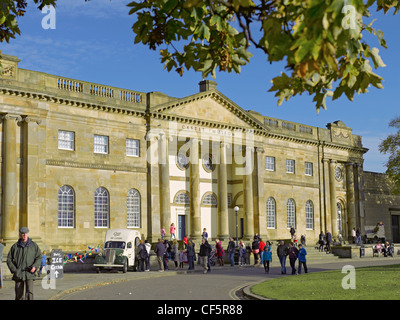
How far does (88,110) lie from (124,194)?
6334 millimetres

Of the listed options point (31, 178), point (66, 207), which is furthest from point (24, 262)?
point (66, 207)

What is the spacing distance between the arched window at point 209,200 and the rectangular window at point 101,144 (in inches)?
436

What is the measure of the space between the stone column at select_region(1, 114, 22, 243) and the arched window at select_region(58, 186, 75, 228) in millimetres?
3168

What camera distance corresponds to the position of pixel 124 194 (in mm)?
40344

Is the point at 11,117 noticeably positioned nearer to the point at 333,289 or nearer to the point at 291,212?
the point at 333,289

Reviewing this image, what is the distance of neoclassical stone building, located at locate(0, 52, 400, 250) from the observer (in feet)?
116

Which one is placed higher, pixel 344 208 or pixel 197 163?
pixel 197 163

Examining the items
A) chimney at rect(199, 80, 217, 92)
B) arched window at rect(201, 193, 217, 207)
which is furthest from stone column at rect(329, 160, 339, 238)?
chimney at rect(199, 80, 217, 92)

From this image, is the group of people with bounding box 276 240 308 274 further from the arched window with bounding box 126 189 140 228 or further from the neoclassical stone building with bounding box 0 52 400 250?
the arched window with bounding box 126 189 140 228

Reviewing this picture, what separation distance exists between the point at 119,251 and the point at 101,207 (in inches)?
368

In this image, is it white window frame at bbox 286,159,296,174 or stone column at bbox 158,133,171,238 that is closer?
stone column at bbox 158,133,171,238

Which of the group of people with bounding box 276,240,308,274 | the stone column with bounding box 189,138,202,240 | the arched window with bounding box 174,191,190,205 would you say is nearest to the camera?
the group of people with bounding box 276,240,308,274
